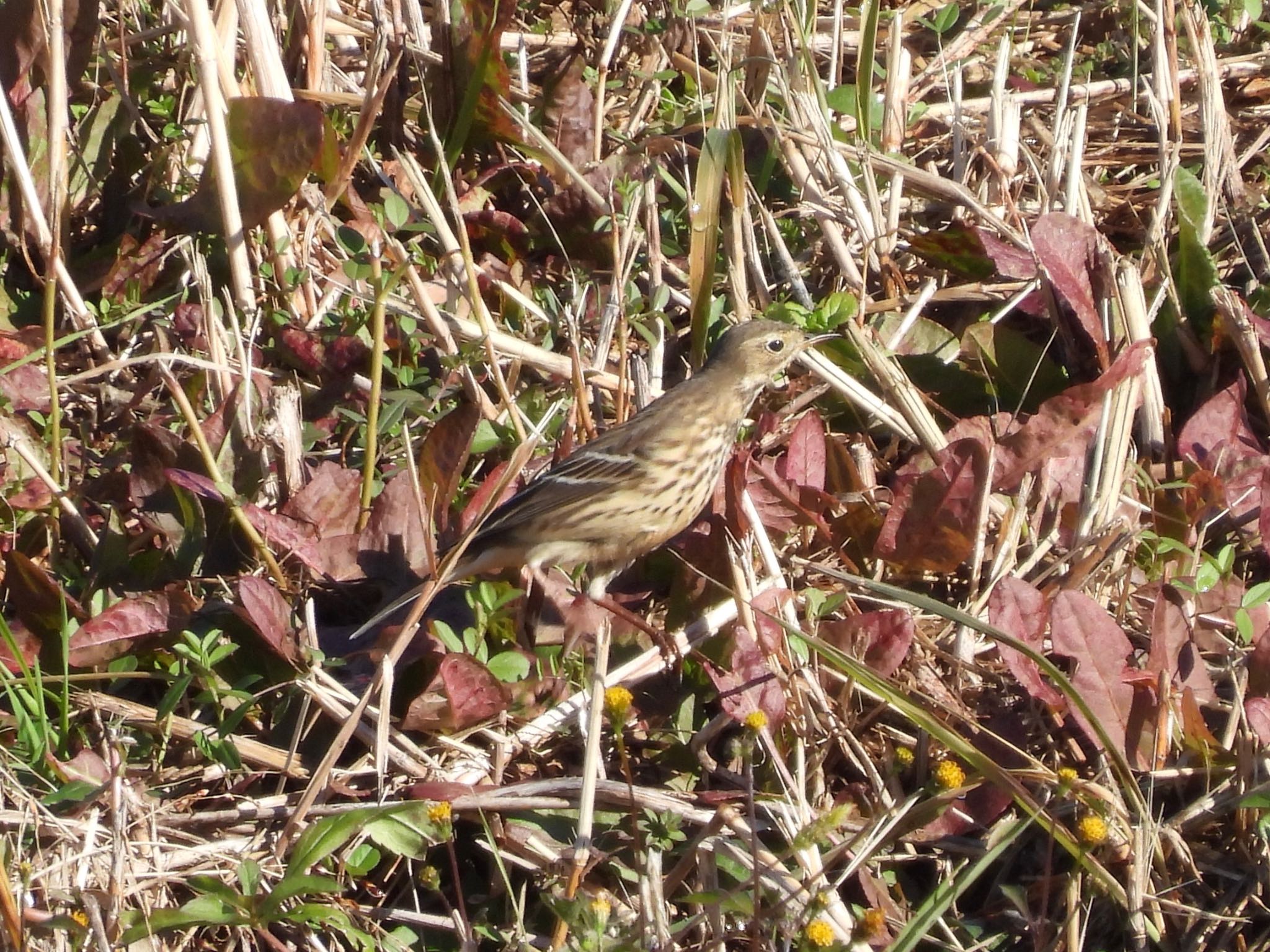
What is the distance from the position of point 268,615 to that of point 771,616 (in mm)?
1305

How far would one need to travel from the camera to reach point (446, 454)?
176 inches

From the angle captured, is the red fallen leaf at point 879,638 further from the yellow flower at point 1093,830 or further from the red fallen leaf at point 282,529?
the red fallen leaf at point 282,529

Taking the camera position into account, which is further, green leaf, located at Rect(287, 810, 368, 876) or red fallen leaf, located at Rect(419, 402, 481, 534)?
red fallen leaf, located at Rect(419, 402, 481, 534)

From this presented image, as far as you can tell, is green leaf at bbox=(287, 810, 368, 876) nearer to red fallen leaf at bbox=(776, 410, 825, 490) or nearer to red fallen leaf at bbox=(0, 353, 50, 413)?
red fallen leaf at bbox=(776, 410, 825, 490)

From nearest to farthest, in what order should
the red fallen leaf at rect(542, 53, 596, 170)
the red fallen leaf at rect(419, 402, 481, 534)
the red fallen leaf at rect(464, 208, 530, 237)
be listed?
the red fallen leaf at rect(419, 402, 481, 534), the red fallen leaf at rect(464, 208, 530, 237), the red fallen leaf at rect(542, 53, 596, 170)

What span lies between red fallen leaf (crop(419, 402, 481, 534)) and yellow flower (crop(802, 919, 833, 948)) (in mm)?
1717

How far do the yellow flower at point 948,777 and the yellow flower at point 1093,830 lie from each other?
28 centimetres

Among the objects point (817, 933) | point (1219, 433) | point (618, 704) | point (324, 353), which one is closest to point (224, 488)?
point (324, 353)

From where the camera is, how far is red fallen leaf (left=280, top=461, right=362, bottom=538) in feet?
14.8

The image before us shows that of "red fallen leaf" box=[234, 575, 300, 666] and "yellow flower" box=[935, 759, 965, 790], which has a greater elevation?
"red fallen leaf" box=[234, 575, 300, 666]

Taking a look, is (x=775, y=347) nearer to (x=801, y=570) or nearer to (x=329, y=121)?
(x=801, y=570)

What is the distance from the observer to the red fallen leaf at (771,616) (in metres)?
4.02

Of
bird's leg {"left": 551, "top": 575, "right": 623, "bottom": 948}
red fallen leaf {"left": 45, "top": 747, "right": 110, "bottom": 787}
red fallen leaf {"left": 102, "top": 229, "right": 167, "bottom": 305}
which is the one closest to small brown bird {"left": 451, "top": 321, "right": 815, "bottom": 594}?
bird's leg {"left": 551, "top": 575, "right": 623, "bottom": 948}

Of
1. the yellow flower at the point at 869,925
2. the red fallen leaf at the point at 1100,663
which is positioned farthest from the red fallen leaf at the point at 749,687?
the yellow flower at the point at 869,925
